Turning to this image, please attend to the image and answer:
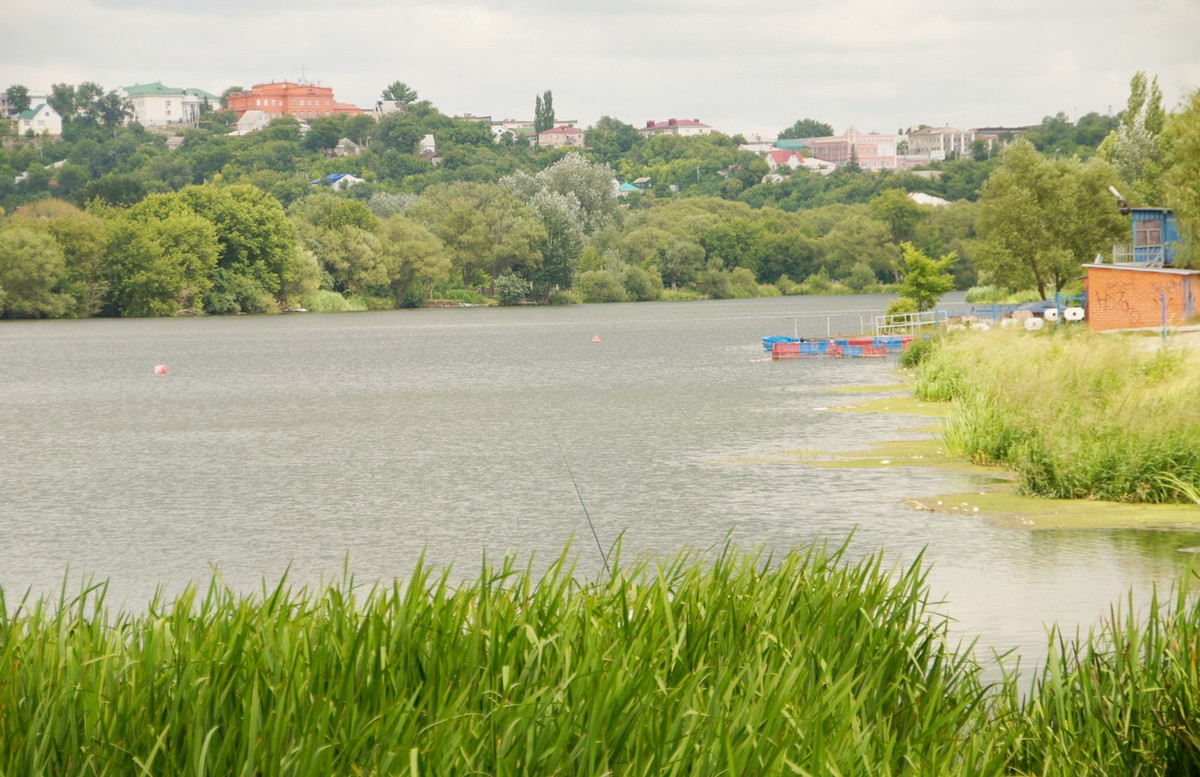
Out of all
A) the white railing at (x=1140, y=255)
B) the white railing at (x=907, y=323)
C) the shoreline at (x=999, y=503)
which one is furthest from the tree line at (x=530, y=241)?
the shoreline at (x=999, y=503)

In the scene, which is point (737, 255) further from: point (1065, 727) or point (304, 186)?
point (1065, 727)

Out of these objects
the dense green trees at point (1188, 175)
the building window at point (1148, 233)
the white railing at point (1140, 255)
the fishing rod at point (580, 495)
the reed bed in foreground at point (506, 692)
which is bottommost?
the fishing rod at point (580, 495)

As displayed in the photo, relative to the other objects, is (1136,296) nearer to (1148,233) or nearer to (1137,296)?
(1137,296)

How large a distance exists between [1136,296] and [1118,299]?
28.4 inches

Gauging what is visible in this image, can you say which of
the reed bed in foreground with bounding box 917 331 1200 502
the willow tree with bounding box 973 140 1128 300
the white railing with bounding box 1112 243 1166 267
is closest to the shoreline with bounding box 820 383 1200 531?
the reed bed in foreground with bounding box 917 331 1200 502

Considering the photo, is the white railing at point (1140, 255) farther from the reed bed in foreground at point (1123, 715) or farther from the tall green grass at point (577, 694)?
the tall green grass at point (577, 694)

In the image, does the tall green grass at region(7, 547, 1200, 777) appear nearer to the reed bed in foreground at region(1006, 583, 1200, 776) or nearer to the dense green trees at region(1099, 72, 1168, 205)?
the reed bed in foreground at region(1006, 583, 1200, 776)

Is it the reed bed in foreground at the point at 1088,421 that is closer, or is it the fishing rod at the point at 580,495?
the fishing rod at the point at 580,495

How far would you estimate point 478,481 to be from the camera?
83.4ft

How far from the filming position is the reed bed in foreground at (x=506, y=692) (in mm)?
5812

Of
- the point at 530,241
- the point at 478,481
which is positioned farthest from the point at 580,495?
the point at 530,241

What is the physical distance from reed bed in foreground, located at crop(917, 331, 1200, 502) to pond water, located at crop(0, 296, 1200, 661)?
1469mm

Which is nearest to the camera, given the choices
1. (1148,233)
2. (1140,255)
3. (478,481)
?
→ (478,481)

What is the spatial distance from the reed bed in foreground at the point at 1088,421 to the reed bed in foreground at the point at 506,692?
8.60 metres
